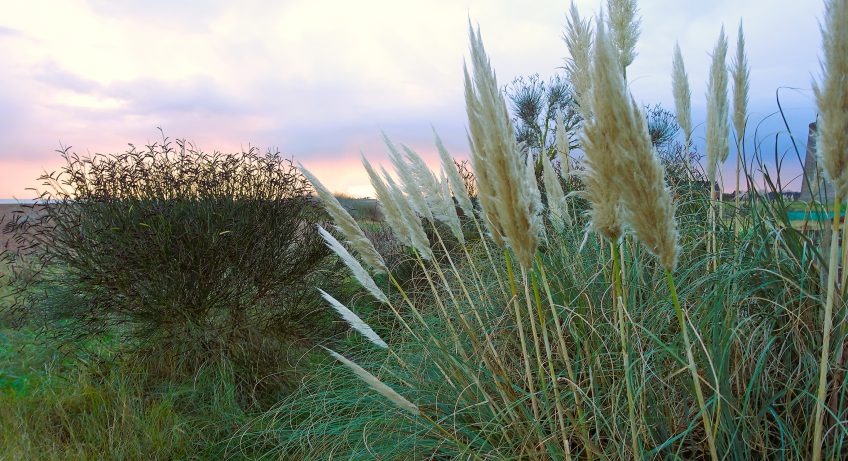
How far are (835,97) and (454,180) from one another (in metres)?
1.41

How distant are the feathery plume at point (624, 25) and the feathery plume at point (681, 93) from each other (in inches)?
8.4

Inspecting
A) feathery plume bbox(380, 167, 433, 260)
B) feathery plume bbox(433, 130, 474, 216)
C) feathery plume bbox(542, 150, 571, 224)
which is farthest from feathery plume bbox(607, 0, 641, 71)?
feathery plume bbox(380, 167, 433, 260)

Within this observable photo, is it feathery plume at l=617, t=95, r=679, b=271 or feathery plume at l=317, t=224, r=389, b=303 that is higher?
feathery plume at l=617, t=95, r=679, b=271

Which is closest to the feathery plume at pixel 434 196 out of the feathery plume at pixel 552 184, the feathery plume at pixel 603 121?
the feathery plume at pixel 552 184

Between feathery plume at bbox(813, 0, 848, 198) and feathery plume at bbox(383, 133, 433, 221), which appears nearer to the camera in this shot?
feathery plume at bbox(813, 0, 848, 198)

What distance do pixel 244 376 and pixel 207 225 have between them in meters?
1.13

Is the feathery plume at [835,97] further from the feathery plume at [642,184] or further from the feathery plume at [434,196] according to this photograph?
the feathery plume at [434,196]

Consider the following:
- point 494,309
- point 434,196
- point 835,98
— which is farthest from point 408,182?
point 835,98

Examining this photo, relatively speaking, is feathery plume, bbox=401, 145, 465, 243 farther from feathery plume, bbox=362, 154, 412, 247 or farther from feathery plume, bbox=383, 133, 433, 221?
feathery plume, bbox=362, 154, 412, 247

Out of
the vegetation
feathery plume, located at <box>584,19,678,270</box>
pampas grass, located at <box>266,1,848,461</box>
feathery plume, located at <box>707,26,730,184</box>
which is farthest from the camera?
feathery plume, located at <box>707,26,730,184</box>

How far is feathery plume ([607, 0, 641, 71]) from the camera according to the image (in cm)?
315

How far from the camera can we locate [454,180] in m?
2.72

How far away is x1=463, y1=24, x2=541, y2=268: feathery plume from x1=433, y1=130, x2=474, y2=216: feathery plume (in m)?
0.98

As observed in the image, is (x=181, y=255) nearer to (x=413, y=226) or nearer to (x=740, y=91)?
(x=413, y=226)
